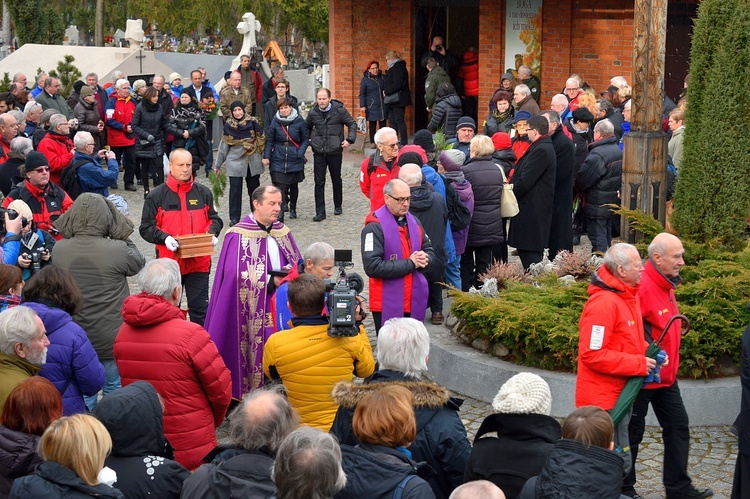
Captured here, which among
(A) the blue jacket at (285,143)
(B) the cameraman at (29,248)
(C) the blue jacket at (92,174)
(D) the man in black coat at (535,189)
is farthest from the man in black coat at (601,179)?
(B) the cameraman at (29,248)

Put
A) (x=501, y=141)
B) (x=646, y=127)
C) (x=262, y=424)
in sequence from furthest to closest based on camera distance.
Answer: (x=501, y=141)
(x=646, y=127)
(x=262, y=424)

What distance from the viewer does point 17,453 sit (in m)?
4.96

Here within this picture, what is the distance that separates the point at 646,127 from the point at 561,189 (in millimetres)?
1341

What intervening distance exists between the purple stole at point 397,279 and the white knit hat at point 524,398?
11.2ft

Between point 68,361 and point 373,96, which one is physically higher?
point 373,96

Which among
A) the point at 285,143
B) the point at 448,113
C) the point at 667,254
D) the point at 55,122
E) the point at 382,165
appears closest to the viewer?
the point at 667,254

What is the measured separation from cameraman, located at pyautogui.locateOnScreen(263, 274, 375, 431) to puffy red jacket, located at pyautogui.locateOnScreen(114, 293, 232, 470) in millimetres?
401

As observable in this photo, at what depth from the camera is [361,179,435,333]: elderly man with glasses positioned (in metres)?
8.18

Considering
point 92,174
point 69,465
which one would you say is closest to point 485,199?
point 92,174

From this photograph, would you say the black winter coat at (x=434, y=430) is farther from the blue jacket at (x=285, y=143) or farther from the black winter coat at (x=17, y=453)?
the blue jacket at (x=285, y=143)

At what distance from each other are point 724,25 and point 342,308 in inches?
180

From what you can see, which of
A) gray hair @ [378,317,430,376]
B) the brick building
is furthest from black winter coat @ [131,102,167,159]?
gray hair @ [378,317,430,376]

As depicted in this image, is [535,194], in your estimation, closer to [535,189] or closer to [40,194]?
[535,189]

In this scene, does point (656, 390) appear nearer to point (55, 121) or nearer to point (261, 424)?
point (261, 424)
